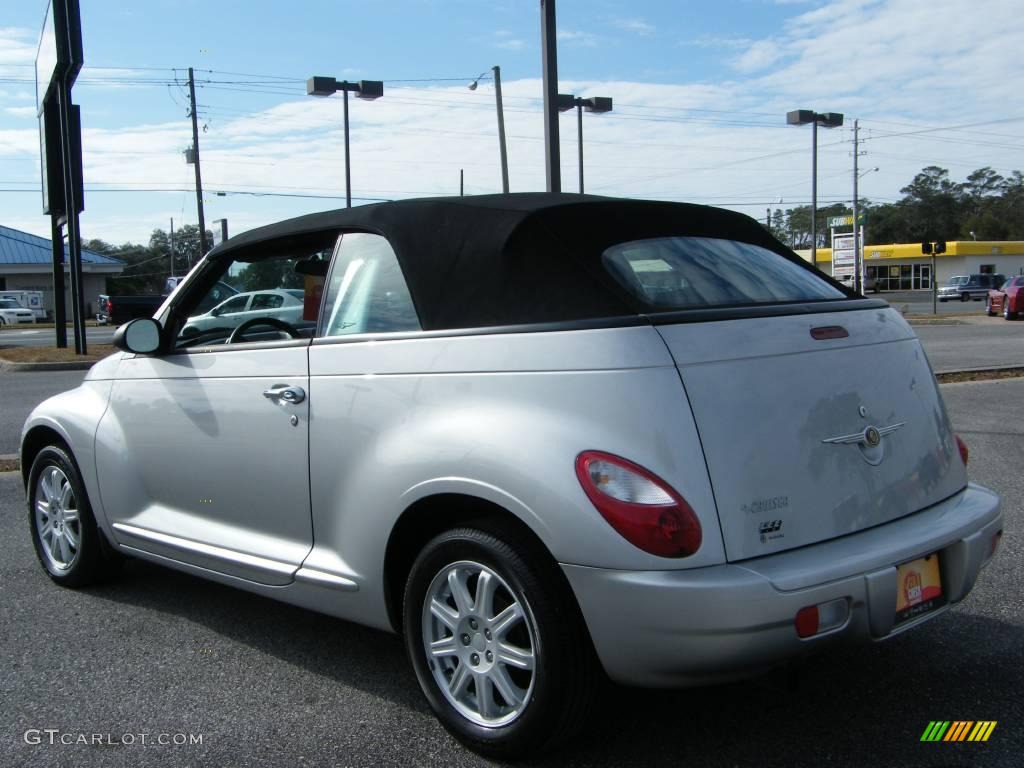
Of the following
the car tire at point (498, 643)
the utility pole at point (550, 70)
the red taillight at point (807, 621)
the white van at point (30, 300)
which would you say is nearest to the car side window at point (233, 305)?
the car tire at point (498, 643)

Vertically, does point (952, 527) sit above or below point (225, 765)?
above

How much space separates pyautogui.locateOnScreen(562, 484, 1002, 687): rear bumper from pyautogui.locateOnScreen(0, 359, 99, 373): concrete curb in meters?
18.1

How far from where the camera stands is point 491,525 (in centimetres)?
288

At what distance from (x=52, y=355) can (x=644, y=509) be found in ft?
67.4

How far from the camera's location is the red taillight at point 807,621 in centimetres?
259

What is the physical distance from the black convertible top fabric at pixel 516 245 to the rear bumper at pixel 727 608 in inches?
31.3

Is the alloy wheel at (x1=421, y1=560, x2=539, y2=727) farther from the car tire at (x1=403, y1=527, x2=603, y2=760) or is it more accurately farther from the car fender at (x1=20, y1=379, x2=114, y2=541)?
the car fender at (x1=20, y1=379, x2=114, y2=541)

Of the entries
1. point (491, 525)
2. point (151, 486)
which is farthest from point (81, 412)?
point (491, 525)

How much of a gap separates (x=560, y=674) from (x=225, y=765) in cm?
107

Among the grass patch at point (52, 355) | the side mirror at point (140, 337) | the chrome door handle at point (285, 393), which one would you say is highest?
the side mirror at point (140, 337)

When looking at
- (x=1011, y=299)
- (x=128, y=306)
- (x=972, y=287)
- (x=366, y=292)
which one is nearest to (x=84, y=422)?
(x=366, y=292)

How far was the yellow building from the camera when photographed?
78.1 meters

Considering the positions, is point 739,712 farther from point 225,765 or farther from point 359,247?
point 359,247

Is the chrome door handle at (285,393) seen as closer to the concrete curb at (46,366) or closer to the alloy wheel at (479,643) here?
the alloy wheel at (479,643)
